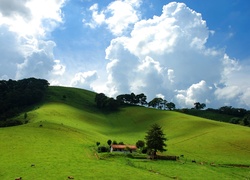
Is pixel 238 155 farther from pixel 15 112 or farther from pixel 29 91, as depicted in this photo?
pixel 29 91

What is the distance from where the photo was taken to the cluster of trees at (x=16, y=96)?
157 metres

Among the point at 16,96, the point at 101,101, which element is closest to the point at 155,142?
the point at 16,96

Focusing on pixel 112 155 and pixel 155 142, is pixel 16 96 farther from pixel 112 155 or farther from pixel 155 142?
pixel 112 155

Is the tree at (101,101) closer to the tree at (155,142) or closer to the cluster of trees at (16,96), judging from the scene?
the cluster of trees at (16,96)

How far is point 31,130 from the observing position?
88375 mm

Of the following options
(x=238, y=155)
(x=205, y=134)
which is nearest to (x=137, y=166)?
(x=238, y=155)

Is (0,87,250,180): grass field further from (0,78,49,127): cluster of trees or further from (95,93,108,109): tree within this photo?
(95,93,108,109): tree

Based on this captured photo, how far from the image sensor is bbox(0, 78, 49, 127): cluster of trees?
15695 centimetres

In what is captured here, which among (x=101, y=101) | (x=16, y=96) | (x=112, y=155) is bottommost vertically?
(x=112, y=155)

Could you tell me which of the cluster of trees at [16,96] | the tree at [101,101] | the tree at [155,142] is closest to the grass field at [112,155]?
the tree at [155,142]

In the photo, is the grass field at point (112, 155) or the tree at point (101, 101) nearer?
the grass field at point (112, 155)

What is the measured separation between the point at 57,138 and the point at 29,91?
104 m

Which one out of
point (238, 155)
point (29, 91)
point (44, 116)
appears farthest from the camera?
point (29, 91)

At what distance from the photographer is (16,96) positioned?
171 metres
